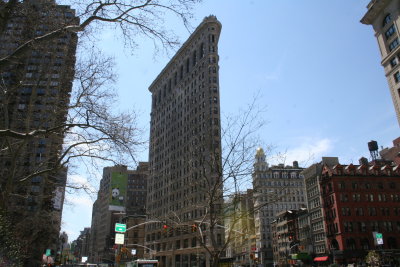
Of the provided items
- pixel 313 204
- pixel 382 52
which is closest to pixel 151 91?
pixel 313 204

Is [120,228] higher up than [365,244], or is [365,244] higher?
[120,228]

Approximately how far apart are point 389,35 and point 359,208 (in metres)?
35.5

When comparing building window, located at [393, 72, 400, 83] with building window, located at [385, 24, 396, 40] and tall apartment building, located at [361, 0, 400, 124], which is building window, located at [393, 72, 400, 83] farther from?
building window, located at [385, 24, 396, 40]

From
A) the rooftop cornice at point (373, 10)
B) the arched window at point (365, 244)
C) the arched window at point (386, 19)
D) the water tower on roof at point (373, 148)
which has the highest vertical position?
the rooftop cornice at point (373, 10)

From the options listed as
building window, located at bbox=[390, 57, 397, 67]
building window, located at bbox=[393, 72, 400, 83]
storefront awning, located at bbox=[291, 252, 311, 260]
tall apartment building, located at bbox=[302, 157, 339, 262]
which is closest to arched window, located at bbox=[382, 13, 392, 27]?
building window, located at bbox=[390, 57, 397, 67]

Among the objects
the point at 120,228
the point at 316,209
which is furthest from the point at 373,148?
the point at 120,228

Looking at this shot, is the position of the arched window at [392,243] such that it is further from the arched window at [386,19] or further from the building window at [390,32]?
the arched window at [386,19]

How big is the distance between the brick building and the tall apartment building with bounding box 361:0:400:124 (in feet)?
68.6

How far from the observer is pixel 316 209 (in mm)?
79625

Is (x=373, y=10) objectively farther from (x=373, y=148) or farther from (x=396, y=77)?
(x=373, y=148)

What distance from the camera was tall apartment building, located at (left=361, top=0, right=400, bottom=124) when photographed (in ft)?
192

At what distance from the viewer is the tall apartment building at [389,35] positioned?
58591 mm

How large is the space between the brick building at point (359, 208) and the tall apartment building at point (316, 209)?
2189 mm

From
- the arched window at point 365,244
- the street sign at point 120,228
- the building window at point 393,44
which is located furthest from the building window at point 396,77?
the street sign at point 120,228
